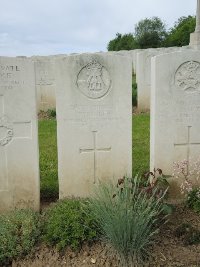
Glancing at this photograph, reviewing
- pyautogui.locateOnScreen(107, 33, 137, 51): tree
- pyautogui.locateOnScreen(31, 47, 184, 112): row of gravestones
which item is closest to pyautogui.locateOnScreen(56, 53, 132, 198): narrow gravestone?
pyautogui.locateOnScreen(31, 47, 184, 112): row of gravestones

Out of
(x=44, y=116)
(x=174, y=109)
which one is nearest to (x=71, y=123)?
(x=174, y=109)

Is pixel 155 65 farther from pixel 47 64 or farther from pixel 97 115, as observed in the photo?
pixel 47 64

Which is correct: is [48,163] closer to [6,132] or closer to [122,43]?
[6,132]

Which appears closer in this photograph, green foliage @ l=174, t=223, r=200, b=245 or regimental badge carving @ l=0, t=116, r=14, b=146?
green foliage @ l=174, t=223, r=200, b=245

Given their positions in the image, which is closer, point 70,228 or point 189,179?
point 70,228

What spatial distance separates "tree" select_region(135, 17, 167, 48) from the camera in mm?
42938

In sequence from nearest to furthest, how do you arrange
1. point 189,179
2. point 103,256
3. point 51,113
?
1. point 103,256
2. point 189,179
3. point 51,113

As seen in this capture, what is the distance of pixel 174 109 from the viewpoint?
4.72 metres

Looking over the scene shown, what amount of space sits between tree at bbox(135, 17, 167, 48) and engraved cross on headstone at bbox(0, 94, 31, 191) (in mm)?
39035

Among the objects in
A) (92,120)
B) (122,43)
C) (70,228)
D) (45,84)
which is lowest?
(70,228)

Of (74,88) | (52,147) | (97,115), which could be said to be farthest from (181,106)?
(52,147)

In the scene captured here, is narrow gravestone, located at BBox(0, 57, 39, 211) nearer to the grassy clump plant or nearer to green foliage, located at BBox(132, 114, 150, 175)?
the grassy clump plant

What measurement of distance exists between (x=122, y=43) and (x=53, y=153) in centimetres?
4186

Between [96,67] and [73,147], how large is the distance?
1.02 meters
